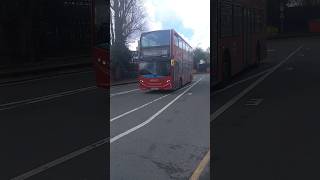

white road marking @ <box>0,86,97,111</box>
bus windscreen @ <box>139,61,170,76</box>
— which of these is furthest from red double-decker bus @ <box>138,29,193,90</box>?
white road marking @ <box>0,86,97,111</box>

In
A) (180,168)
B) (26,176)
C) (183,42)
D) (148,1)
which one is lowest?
(26,176)

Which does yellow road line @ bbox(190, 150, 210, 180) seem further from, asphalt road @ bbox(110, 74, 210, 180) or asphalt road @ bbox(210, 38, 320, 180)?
asphalt road @ bbox(210, 38, 320, 180)

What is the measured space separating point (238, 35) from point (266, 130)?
8.39 m

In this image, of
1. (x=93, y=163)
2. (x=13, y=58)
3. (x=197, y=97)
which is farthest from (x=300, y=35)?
(x=197, y=97)

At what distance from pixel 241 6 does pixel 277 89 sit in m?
2.69

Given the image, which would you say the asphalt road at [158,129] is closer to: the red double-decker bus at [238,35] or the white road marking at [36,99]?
the red double-decker bus at [238,35]

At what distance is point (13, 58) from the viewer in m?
37.2

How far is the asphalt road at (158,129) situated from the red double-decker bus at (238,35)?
8818mm

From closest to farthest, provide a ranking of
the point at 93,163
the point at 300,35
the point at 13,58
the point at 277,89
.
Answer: the point at 93,163
the point at 277,89
the point at 13,58
the point at 300,35

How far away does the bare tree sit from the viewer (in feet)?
13.0

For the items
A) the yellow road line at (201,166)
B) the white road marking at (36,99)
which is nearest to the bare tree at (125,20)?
the yellow road line at (201,166)

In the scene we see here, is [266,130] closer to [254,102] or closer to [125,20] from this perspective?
[254,102]

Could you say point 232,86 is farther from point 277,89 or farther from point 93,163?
point 93,163

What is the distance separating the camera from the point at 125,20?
407 cm
